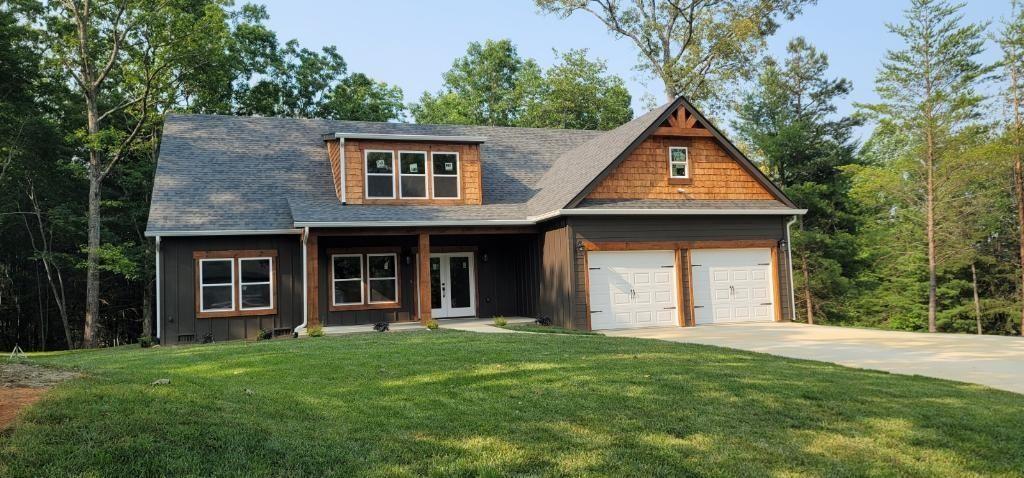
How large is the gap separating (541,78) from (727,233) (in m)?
19.9

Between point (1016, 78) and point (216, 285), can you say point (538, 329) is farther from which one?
point (1016, 78)

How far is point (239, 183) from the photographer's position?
17.0m

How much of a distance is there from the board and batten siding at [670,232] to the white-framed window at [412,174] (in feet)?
13.8

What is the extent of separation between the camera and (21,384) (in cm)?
564

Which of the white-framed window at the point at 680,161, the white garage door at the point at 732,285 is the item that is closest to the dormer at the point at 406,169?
the white-framed window at the point at 680,161

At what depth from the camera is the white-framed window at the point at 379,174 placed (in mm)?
16594

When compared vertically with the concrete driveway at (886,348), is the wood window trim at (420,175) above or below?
above

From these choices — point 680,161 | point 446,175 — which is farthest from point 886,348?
point 446,175

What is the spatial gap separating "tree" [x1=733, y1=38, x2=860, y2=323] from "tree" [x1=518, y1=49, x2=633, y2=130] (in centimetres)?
568

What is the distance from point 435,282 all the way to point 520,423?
12.2m

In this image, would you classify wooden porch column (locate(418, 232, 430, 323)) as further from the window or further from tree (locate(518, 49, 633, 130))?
tree (locate(518, 49, 633, 130))

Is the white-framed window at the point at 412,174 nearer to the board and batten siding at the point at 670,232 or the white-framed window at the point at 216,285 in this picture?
the board and batten siding at the point at 670,232

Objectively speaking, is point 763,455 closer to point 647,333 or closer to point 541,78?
point 647,333

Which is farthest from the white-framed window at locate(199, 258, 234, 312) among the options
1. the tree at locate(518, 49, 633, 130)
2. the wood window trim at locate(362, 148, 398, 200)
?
the tree at locate(518, 49, 633, 130)
